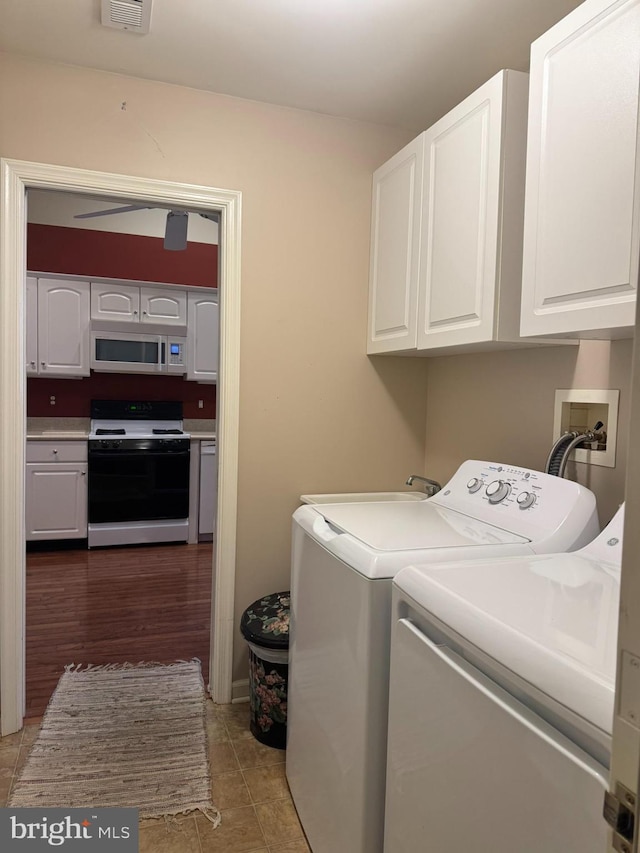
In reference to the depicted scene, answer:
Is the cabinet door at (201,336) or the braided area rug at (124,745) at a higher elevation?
the cabinet door at (201,336)

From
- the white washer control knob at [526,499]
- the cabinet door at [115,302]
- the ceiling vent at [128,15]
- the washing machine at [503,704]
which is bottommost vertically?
the washing machine at [503,704]

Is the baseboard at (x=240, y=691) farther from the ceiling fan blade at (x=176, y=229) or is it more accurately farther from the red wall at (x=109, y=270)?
the red wall at (x=109, y=270)

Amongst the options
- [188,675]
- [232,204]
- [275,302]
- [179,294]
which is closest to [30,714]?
[188,675]

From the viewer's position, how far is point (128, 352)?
4926 mm

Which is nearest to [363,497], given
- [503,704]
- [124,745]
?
[124,745]

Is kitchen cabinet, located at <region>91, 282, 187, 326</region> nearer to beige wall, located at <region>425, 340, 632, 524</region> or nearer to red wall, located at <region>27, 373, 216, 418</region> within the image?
red wall, located at <region>27, 373, 216, 418</region>

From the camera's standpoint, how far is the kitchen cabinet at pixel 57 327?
462 centimetres

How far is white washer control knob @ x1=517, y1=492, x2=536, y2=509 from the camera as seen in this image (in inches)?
65.4

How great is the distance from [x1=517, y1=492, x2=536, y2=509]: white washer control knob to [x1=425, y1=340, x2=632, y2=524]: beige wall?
216 mm

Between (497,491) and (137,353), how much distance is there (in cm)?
386

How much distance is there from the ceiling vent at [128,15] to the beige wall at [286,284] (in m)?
0.35

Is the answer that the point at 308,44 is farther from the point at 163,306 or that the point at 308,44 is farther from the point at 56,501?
the point at 56,501

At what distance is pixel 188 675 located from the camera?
2.68 metres

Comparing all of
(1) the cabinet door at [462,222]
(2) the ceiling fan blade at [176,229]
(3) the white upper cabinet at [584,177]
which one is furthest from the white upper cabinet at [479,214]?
(2) the ceiling fan blade at [176,229]
